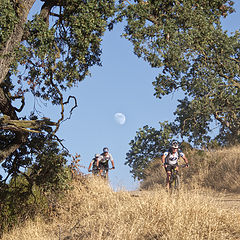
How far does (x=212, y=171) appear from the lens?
21.8 meters

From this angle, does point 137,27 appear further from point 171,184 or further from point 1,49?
point 171,184

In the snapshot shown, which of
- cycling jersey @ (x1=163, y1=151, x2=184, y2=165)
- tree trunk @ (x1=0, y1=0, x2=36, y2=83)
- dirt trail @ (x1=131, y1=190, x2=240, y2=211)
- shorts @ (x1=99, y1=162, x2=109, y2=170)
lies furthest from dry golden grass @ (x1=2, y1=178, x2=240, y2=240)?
shorts @ (x1=99, y1=162, x2=109, y2=170)

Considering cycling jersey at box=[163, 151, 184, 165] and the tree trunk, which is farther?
cycling jersey at box=[163, 151, 184, 165]

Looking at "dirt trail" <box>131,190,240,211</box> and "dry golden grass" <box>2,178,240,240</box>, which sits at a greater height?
"dirt trail" <box>131,190,240,211</box>

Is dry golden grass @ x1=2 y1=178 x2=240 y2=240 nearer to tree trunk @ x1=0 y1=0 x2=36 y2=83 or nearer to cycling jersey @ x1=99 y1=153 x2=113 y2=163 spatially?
tree trunk @ x1=0 y1=0 x2=36 y2=83

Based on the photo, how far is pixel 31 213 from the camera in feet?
44.8

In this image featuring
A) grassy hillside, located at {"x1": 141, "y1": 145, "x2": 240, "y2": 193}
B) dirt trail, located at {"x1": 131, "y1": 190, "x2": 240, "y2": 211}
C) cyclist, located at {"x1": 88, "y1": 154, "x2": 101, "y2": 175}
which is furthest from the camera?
grassy hillside, located at {"x1": 141, "y1": 145, "x2": 240, "y2": 193}

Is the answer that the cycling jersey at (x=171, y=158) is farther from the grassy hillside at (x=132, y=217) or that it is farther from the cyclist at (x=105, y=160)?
the cyclist at (x=105, y=160)

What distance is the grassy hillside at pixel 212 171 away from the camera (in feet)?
66.2

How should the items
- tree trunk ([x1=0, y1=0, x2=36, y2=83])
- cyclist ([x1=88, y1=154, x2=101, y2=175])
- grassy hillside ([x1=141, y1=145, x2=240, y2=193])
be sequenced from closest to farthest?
tree trunk ([x1=0, y1=0, x2=36, y2=83]) → cyclist ([x1=88, y1=154, x2=101, y2=175]) → grassy hillside ([x1=141, y1=145, x2=240, y2=193])

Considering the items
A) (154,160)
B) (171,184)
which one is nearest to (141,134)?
(154,160)

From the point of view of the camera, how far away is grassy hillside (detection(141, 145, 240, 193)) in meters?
20.2

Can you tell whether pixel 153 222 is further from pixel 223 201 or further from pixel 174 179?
pixel 174 179

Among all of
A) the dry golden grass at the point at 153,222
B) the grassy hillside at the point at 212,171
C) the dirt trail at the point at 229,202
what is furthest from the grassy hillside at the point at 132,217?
the grassy hillside at the point at 212,171
